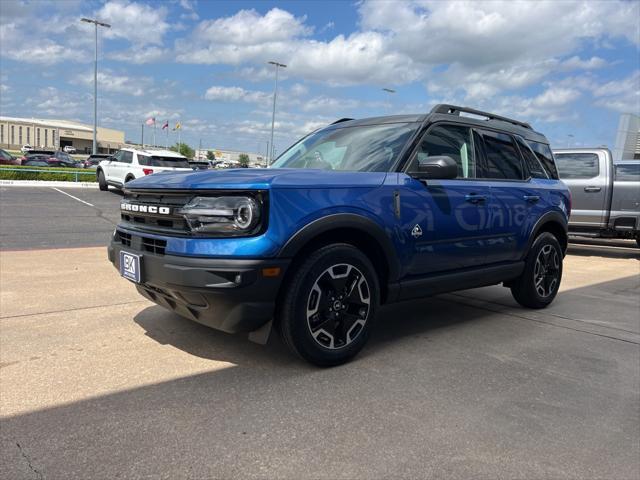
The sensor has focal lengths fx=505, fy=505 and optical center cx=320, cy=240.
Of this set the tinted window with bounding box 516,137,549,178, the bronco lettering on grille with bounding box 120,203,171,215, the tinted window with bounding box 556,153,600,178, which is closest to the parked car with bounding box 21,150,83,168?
the tinted window with bounding box 556,153,600,178

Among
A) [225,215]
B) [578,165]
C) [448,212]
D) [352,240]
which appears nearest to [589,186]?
[578,165]

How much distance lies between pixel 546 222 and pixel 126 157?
15.8 m

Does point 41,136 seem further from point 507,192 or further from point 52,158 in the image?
point 507,192

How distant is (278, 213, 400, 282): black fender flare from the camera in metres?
3.02

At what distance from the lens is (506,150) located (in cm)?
491

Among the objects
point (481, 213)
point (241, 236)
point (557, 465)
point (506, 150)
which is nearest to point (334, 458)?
point (557, 465)

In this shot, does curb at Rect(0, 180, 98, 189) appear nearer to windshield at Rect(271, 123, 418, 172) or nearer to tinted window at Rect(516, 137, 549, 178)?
windshield at Rect(271, 123, 418, 172)

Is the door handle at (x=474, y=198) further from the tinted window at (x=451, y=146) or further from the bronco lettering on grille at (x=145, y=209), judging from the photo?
the bronco lettering on grille at (x=145, y=209)

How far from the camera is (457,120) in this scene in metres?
4.36

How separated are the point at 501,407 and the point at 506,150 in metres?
2.77

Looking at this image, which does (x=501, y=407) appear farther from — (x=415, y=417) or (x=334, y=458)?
(x=334, y=458)

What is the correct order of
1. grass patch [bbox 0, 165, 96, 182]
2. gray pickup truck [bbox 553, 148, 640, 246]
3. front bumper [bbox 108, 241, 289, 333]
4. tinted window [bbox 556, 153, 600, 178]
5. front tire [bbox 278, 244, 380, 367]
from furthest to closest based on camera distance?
grass patch [bbox 0, 165, 96, 182] → tinted window [bbox 556, 153, 600, 178] → gray pickup truck [bbox 553, 148, 640, 246] → front tire [bbox 278, 244, 380, 367] → front bumper [bbox 108, 241, 289, 333]

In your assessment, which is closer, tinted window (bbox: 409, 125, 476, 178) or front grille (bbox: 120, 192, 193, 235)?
front grille (bbox: 120, 192, 193, 235)

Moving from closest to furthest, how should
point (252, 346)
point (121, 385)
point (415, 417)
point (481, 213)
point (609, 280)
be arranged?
point (415, 417)
point (121, 385)
point (252, 346)
point (481, 213)
point (609, 280)
